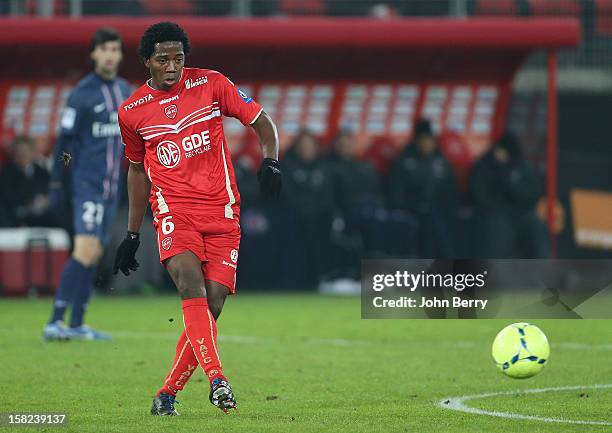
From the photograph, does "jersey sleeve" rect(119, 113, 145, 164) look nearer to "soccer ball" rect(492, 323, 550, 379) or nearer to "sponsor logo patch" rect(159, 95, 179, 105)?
"sponsor logo patch" rect(159, 95, 179, 105)

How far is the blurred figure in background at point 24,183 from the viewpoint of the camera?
18.2 meters

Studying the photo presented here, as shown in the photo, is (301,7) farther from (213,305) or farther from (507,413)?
(507,413)

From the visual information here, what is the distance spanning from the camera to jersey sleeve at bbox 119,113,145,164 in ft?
24.5

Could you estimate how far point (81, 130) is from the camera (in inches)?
469

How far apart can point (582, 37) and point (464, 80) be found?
188 centimetres

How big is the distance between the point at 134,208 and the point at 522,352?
2357 mm

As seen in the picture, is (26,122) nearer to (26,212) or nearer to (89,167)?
(26,212)

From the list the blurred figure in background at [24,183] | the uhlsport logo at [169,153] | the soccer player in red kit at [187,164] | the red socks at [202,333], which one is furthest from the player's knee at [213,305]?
the blurred figure in background at [24,183]

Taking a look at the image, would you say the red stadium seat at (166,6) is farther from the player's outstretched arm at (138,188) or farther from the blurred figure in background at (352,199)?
the player's outstretched arm at (138,188)

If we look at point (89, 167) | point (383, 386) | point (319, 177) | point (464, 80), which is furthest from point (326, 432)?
point (464, 80)

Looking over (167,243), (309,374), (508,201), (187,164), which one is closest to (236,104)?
(187,164)

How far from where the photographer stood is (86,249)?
11898 mm

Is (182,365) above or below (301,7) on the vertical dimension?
Result: below

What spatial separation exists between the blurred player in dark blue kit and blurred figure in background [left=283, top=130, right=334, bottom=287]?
696 centimetres
